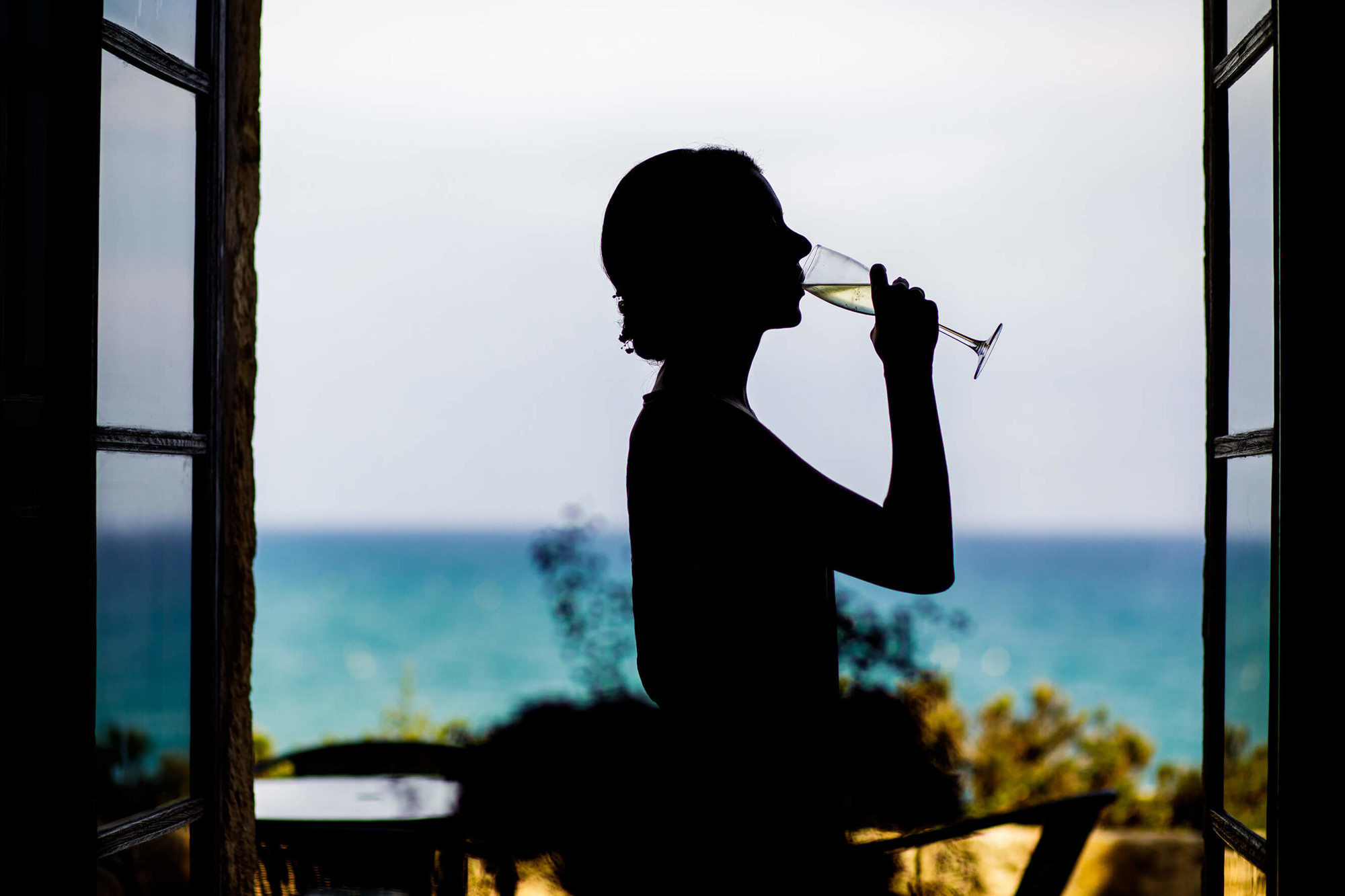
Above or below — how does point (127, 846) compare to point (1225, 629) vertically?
below

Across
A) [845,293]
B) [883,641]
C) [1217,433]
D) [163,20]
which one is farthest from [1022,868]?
[163,20]

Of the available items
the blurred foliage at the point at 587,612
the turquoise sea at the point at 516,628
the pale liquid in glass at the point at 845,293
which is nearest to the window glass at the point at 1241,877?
→ the pale liquid in glass at the point at 845,293

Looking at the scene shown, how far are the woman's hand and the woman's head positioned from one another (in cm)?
8

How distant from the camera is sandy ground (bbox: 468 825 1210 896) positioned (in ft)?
7.48

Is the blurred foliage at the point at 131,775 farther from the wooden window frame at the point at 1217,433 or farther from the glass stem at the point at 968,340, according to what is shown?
the wooden window frame at the point at 1217,433

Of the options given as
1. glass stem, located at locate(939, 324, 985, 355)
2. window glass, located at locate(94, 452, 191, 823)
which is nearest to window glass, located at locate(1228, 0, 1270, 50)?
glass stem, located at locate(939, 324, 985, 355)

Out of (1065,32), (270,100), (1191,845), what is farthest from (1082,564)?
(1191,845)

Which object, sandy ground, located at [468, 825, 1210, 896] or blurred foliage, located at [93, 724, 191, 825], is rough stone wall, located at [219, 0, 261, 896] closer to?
blurred foliage, located at [93, 724, 191, 825]

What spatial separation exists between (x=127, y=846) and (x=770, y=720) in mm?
1023

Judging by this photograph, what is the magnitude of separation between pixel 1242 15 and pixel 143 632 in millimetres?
1767

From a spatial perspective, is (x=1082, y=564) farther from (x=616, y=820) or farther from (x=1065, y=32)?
(x=616, y=820)

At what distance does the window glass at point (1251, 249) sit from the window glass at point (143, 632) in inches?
58.7

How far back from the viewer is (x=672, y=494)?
3.19 ft

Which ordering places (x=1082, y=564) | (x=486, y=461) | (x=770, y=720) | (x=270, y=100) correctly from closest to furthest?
(x=770, y=720), (x=270, y=100), (x=486, y=461), (x=1082, y=564)
